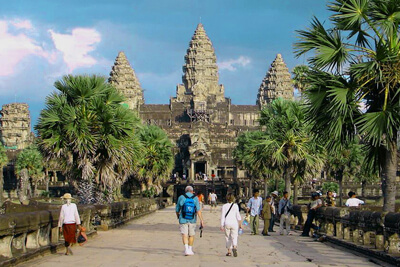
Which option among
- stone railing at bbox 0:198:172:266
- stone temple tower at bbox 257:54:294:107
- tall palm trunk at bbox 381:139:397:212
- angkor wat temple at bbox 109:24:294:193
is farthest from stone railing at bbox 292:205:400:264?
stone temple tower at bbox 257:54:294:107

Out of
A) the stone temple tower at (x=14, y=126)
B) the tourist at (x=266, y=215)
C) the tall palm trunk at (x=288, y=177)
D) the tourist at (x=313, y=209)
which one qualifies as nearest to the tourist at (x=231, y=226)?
the tourist at (x=313, y=209)

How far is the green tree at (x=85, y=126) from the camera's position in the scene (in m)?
30.5

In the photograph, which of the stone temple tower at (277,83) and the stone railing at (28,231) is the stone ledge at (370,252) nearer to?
the stone railing at (28,231)

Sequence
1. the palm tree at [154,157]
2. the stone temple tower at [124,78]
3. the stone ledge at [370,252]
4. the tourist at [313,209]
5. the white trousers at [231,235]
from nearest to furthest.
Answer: the stone ledge at [370,252], the white trousers at [231,235], the tourist at [313,209], the palm tree at [154,157], the stone temple tower at [124,78]

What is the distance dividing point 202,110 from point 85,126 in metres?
130

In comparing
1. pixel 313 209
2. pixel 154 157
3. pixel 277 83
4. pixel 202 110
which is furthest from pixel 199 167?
pixel 313 209

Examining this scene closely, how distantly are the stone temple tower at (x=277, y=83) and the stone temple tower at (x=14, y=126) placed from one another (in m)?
55.6

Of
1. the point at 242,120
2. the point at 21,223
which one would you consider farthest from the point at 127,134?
the point at 242,120

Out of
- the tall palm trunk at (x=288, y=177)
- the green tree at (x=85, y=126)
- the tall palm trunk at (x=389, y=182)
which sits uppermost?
the green tree at (x=85, y=126)

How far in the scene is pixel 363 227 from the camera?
1956cm

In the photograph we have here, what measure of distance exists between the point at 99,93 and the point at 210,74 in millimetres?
157053

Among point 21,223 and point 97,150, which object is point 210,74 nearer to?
point 97,150

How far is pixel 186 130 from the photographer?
144 meters

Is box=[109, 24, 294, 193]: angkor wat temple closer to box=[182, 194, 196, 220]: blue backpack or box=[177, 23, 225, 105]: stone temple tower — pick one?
box=[177, 23, 225, 105]: stone temple tower
